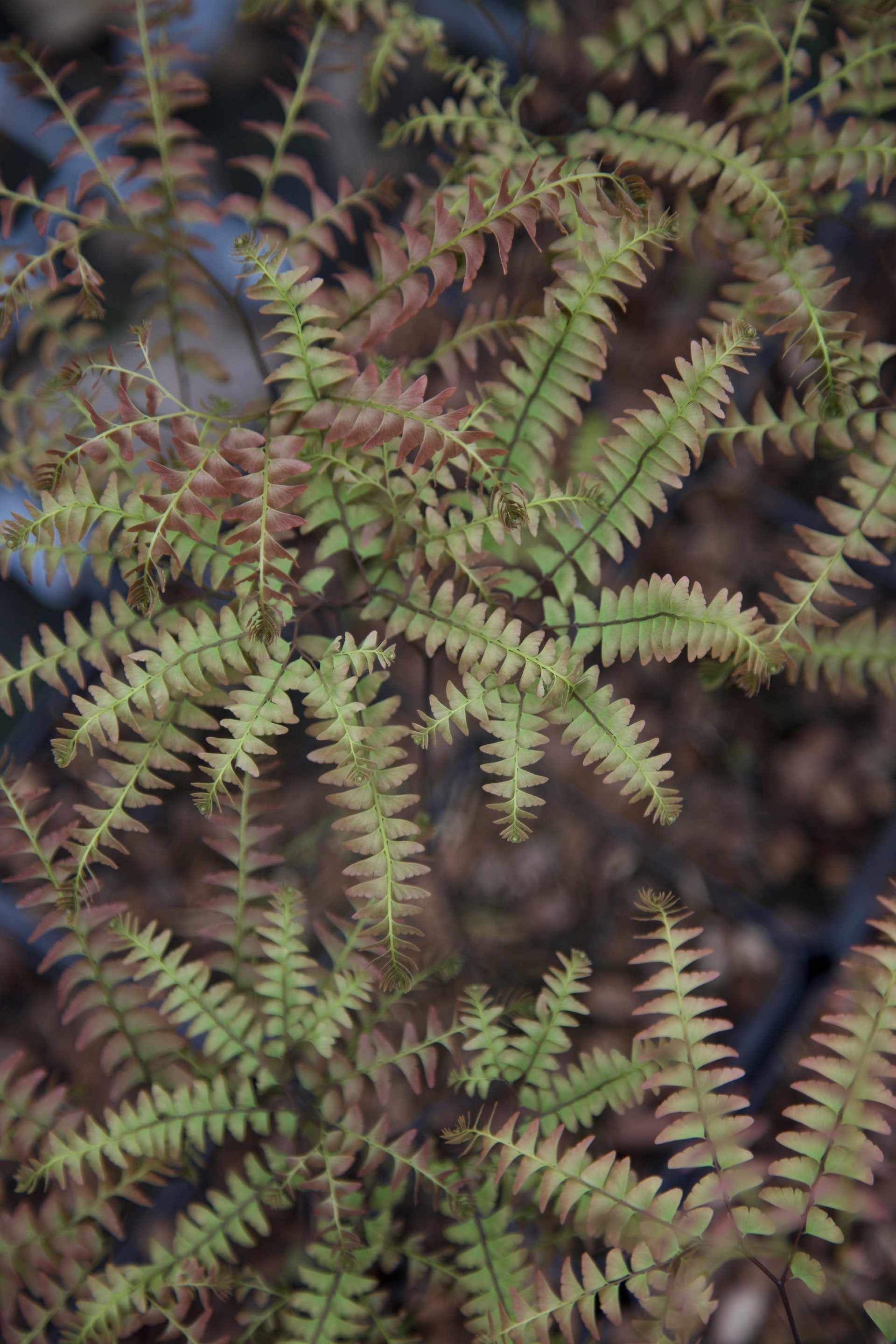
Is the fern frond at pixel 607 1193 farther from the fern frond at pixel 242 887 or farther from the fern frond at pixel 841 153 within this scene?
the fern frond at pixel 841 153

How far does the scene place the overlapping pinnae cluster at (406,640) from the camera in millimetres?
1044

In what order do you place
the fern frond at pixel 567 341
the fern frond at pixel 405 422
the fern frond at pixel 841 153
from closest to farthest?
the fern frond at pixel 405 422 < the fern frond at pixel 567 341 < the fern frond at pixel 841 153

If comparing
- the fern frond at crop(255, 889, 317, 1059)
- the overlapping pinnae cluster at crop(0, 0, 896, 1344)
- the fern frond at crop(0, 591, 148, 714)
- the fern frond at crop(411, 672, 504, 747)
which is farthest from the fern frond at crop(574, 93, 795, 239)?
the fern frond at crop(255, 889, 317, 1059)

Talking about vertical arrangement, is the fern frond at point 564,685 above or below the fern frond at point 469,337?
below

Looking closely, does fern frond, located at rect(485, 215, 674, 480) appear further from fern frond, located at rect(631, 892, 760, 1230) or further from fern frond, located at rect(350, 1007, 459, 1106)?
fern frond, located at rect(350, 1007, 459, 1106)

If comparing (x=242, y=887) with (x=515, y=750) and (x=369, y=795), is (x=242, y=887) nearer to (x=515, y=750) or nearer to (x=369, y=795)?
(x=369, y=795)

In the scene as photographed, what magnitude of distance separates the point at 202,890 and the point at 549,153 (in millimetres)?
1518

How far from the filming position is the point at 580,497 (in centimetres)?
109

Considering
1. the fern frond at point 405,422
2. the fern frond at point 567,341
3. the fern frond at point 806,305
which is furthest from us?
the fern frond at point 806,305

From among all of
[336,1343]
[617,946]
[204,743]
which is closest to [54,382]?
[204,743]

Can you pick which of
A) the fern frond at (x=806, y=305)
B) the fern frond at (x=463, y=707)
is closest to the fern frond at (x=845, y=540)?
the fern frond at (x=806, y=305)

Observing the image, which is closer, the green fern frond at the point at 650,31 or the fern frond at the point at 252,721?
the fern frond at the point at 252,721

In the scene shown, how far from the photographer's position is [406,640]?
4.32 ft

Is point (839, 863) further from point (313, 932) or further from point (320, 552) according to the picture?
point (320, 552)
